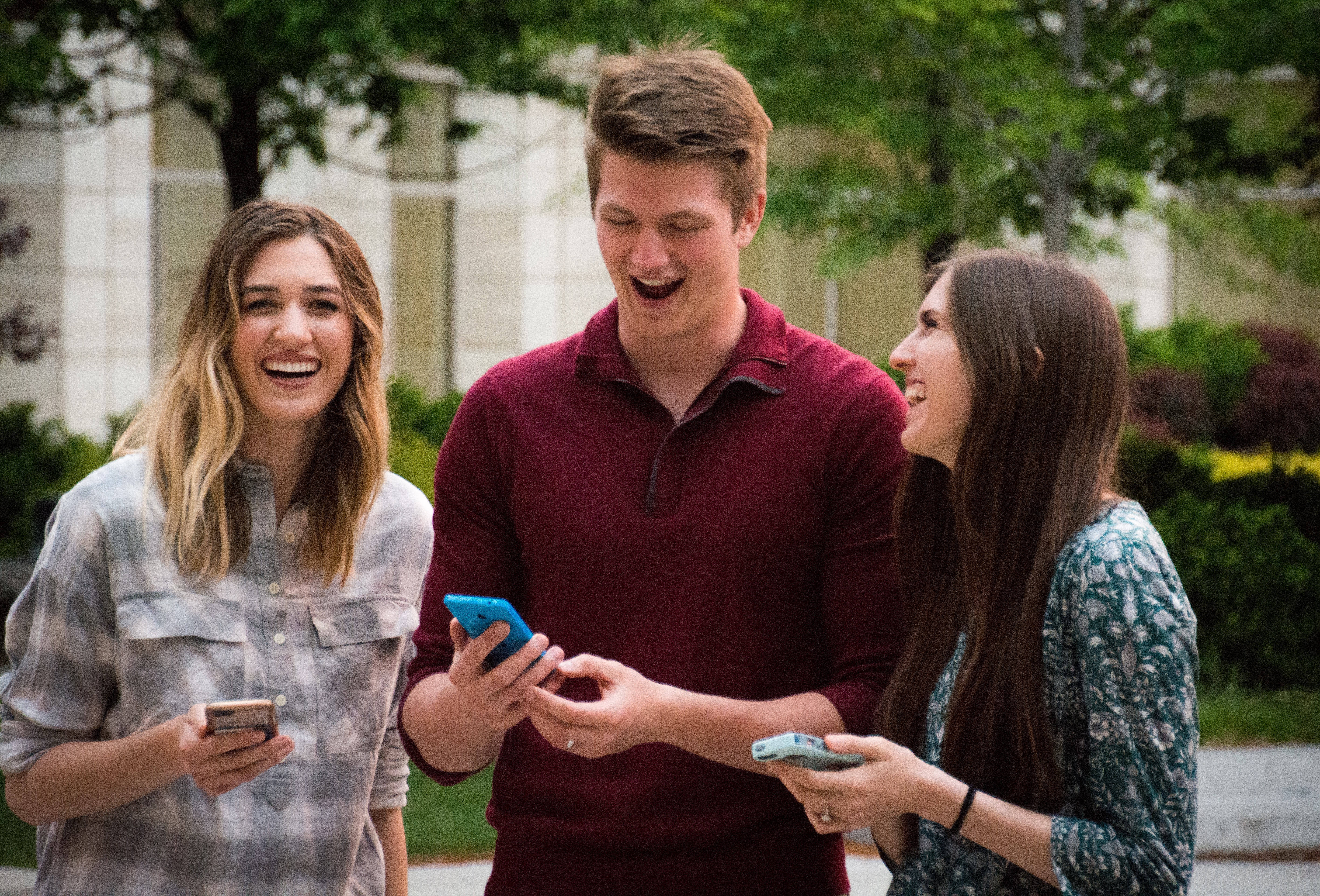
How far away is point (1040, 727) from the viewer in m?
2.41

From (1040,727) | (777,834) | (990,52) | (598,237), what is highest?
(990,52)

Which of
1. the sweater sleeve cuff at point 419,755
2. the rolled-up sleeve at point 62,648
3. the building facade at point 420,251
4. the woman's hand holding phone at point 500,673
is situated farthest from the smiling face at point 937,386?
the building facade at point 420,251

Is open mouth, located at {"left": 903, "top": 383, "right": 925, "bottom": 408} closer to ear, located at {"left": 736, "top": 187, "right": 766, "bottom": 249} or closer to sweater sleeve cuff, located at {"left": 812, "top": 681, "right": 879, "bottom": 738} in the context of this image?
ear, located at {"left": 736, "top": 187, "right": 766, "bottom": 249}

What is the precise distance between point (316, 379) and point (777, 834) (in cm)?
136

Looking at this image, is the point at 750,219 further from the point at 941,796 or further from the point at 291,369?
the point at 941,796

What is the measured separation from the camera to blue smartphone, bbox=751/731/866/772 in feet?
7.49

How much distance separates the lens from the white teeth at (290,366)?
120 inches

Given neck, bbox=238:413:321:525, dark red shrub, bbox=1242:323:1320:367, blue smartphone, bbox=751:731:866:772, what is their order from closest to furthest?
1. blue smartphone, bbox=751:731:866:772
2. neck, bbox=238:413:321:525
3. dark red shrub, bbox=1242:323:1320:367

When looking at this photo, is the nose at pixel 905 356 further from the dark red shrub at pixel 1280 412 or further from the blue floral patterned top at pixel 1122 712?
the dark red shrub at pixel 1280 412

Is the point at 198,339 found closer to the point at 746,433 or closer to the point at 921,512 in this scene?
the point at 746,433

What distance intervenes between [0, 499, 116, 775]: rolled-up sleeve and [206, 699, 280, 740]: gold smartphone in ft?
1.47

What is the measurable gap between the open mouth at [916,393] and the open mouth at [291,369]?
50.3 inches

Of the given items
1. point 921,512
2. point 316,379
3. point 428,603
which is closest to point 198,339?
point 316,379

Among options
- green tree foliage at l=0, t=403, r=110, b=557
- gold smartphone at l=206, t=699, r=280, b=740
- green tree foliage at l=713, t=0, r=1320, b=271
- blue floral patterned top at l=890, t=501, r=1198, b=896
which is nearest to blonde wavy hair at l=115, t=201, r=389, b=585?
gold smartphone at l=206, t=699, r=280, b=740
